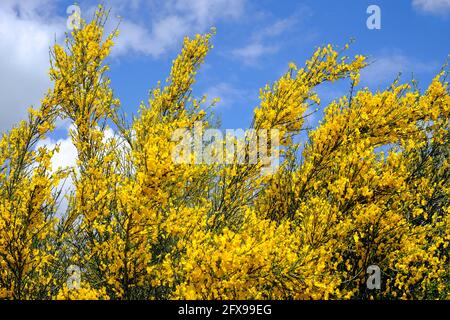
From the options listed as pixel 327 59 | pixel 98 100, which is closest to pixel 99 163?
pixel 98 100

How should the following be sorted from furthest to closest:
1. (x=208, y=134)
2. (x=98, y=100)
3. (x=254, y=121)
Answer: (x=208, y=134), (x=98, y=100), (x=254, y=121)

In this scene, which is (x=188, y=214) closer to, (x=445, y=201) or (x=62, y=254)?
(x=62, y=254)

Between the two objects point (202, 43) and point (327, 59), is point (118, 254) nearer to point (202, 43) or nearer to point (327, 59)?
point (327, 59)

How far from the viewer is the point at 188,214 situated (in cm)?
618

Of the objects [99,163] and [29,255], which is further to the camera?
[99,163]

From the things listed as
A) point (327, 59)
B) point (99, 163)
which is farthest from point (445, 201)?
point (99, 163)

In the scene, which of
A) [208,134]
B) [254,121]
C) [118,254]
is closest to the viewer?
[118,254]

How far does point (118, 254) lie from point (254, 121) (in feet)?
9.36

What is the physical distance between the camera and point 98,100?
9000mm

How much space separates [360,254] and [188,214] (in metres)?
2.87

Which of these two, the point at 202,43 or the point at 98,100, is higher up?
the point at 202,43
